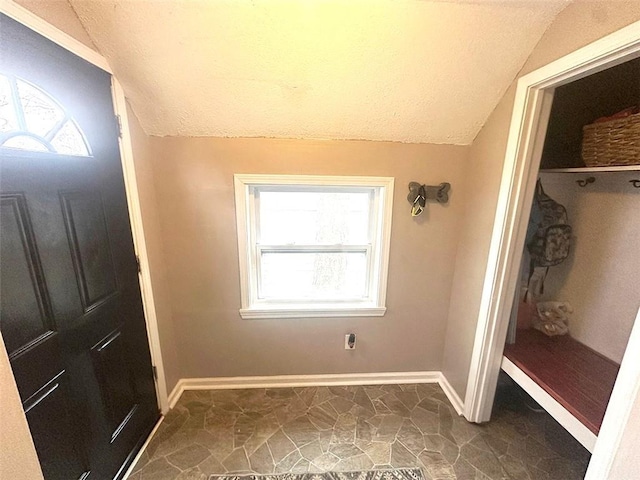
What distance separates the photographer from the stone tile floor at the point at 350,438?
4.96 ft

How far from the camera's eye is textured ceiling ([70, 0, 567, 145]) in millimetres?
1166

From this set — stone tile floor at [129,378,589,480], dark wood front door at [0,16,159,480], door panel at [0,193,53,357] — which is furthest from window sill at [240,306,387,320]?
door panel at [0,193,53,357]

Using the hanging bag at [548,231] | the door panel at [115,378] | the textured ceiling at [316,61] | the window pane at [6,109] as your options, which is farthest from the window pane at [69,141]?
the hanging bag at [548,231]

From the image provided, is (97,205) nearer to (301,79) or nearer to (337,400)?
(301,79)

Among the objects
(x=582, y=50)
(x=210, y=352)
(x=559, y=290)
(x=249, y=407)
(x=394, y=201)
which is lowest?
(x=249, y=407)

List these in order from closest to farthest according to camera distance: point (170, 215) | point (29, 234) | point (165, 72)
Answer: point (29, 234) < point (165, 72) < point (170, 215)

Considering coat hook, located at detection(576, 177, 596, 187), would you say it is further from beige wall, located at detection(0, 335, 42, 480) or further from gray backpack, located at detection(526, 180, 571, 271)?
beige wall, located at detection(0, 335, 42, 480)

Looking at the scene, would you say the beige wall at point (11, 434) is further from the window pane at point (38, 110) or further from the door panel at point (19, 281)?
the window pane at point (38, 110)

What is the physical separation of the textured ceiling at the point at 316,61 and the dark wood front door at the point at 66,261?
0.28 m

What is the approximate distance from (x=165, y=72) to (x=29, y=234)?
96cm

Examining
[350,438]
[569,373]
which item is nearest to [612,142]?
[569,373]

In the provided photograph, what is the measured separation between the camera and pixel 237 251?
1.86m

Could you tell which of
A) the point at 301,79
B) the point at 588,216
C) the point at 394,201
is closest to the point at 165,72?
the point at 301,79

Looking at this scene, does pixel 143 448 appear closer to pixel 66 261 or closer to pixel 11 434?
pixel 11 434
